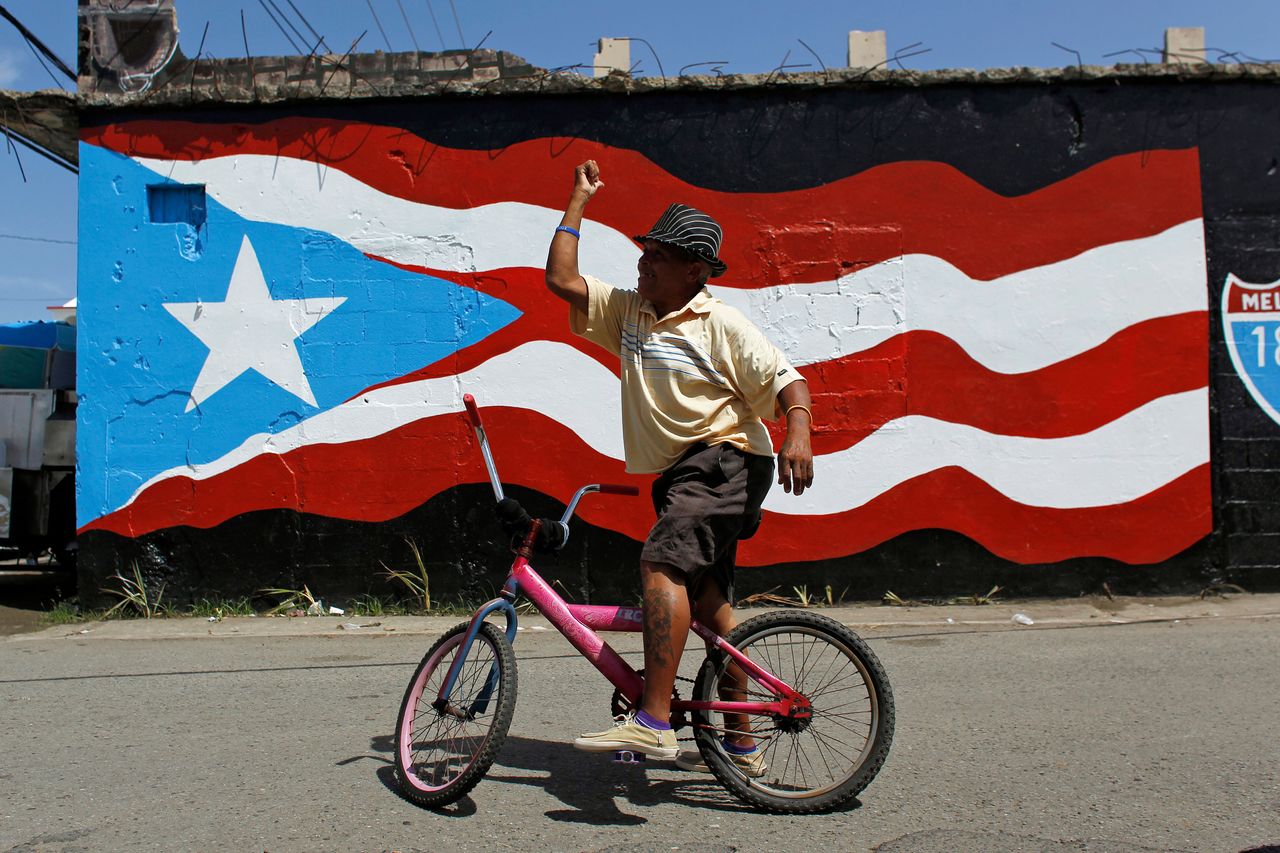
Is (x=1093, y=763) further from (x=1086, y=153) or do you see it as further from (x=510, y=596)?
(x=1086, y=153)

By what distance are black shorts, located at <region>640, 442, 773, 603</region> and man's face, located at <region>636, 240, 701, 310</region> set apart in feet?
1.78

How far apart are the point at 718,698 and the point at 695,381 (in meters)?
1.08

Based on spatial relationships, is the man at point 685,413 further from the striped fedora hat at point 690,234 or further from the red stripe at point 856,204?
the red stripe at point 856,204

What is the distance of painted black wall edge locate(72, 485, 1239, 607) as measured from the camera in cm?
757

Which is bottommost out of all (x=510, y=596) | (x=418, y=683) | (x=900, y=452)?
(x=418, y=683)

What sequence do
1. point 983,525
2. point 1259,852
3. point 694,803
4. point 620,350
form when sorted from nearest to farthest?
point 1259,852
point 694,803
point 620,350
point 983,525

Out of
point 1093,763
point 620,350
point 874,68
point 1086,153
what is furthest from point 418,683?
point 1086,153

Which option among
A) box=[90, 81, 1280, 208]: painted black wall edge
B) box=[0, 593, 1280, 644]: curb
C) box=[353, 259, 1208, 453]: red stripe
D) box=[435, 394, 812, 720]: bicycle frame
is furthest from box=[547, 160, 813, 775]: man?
box=[90, 81, 1280, 208]: painted black wall edge

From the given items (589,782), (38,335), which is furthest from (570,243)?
(38,335)

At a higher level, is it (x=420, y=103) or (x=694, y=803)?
(x=420, y=103)

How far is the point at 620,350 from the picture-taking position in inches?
152

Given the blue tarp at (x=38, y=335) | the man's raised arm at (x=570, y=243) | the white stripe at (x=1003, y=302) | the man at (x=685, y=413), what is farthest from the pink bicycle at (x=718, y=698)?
the blue tarp at (x=38, y=335)

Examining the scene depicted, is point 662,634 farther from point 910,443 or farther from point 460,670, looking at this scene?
point 910,443

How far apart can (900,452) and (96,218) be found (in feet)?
19.9
